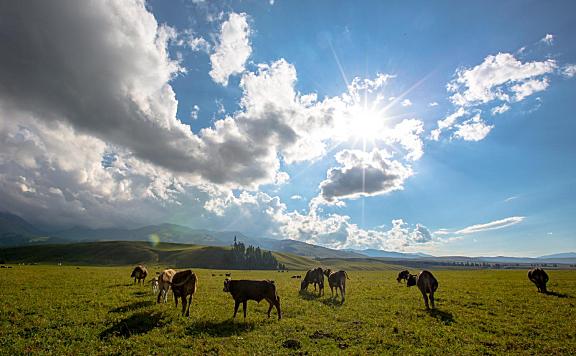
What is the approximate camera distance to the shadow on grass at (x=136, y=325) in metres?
14.9

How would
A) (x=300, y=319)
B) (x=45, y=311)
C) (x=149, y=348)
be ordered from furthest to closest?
(x=300, y=319) → (x=45, y=311) → (x=149, y=348)

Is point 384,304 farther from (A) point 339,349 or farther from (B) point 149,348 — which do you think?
(B) point 149,348

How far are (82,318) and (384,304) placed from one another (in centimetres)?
2241

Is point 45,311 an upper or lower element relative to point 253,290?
lower

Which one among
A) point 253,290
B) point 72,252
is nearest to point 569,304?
point 253,290

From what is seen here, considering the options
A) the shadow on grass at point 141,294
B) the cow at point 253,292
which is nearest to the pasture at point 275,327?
the cow at point 253,292

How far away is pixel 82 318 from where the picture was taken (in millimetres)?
17375

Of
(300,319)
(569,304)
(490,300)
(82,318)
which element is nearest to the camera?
(82,318)

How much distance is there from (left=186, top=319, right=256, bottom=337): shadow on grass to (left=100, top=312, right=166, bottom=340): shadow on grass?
2.05 metres

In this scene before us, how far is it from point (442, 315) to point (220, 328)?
15779 millimetres

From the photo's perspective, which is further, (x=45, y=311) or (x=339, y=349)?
(x=45, y=311)

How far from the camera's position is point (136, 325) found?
1644 cm

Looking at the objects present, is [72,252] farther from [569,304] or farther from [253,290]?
[569,304]

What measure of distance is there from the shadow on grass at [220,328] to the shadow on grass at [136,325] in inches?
80.8
